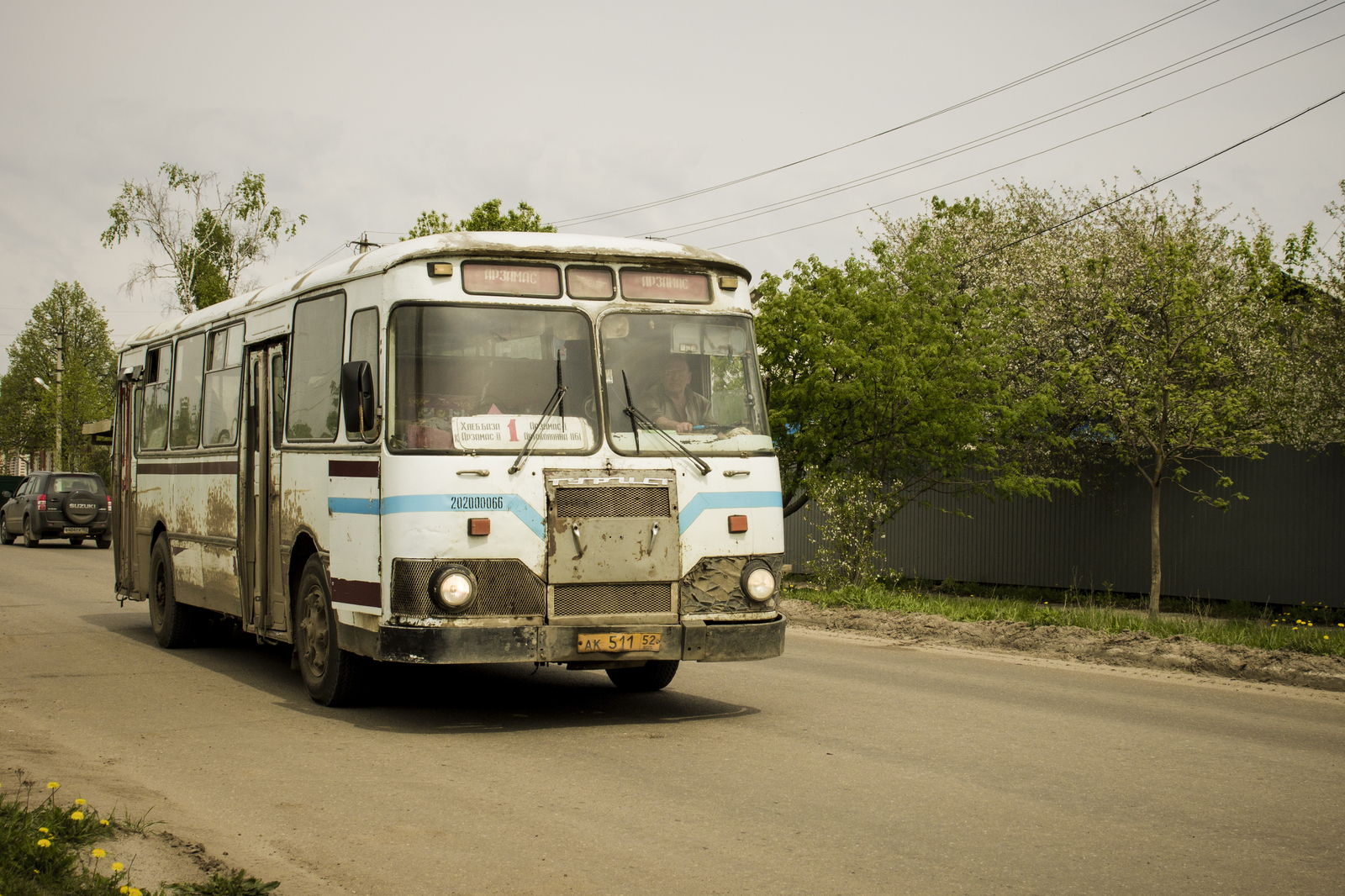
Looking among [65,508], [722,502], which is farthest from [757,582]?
[65,508]

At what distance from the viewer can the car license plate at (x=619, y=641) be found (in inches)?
304

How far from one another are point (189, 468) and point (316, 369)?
126 inches

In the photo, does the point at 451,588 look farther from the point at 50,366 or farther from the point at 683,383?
the point at 50,366

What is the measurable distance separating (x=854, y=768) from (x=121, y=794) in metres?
3.69

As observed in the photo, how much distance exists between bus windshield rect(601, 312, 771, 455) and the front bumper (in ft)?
3.78

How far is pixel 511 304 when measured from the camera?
26.5ft

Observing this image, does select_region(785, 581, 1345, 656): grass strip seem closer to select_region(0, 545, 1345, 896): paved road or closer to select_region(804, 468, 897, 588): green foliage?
select_region(804, 468, 897, 588): green foliage

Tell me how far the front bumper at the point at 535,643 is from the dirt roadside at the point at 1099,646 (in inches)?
196

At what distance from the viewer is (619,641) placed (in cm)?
777

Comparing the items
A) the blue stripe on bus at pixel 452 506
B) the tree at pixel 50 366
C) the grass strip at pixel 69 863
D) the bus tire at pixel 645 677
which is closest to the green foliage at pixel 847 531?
the bus tire at pixel 645 677

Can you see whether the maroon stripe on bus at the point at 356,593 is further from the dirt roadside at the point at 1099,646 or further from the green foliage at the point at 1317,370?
the green foliage at the point at 1317,370

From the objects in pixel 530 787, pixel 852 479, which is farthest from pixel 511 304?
pixel 852 479

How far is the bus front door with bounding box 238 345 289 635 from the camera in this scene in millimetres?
9672

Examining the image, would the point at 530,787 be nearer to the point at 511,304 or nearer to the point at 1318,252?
the point at 511,304
